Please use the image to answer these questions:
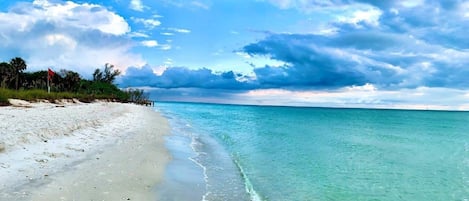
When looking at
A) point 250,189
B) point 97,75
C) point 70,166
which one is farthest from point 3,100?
point 97,75

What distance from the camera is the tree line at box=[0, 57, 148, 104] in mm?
71938

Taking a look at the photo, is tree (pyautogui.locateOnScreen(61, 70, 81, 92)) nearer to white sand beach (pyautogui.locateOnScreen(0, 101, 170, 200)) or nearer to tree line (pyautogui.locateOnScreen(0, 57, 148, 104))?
tree line (pyautogui.locateOnScreen(0, 57, 148, 104))

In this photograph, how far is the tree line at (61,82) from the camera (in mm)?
71938

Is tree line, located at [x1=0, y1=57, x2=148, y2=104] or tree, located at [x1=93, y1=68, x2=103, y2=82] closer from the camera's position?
tree line, located at [x1=0, y1=57, x2=148, y2=104]

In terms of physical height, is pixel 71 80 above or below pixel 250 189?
above

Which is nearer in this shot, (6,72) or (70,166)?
(70,166)

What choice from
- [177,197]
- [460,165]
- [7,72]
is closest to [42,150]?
[177,197]

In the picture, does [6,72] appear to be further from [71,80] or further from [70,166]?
[70,166]

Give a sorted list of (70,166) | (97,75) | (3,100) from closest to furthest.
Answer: (70,166) → (3,100) → (97,75)

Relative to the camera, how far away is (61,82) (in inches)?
3548

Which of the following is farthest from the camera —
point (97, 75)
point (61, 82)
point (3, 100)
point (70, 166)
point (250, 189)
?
point (97, 75)

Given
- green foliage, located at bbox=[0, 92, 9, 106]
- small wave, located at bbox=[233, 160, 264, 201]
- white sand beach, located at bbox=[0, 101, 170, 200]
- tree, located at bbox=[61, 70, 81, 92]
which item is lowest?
small wave, located at bbox=[233, 160, 264, 201]

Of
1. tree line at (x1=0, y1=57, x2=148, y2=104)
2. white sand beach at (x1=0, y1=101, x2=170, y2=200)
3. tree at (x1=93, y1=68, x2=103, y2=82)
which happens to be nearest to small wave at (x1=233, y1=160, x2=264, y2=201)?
white sand beach at (x1=0, y1=101, x2=170, y2=200)

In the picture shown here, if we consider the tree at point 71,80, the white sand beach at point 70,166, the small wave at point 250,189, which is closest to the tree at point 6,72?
the tree at point 71,80
